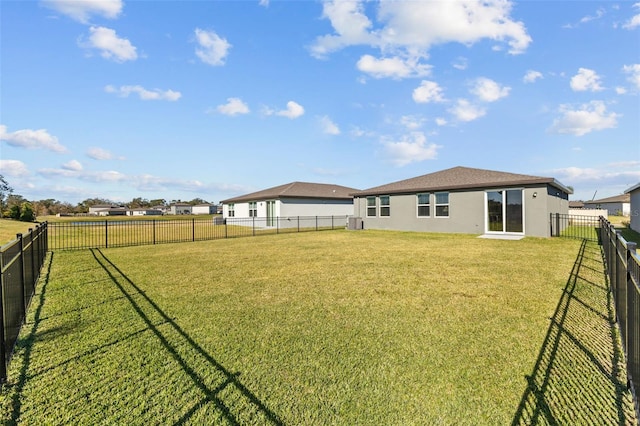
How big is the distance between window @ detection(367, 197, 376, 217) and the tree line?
36.9 metres

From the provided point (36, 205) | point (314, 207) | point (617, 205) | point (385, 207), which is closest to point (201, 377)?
point (385, 207)

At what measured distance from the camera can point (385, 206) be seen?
63.6 feet

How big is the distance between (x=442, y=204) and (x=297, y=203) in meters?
11.8

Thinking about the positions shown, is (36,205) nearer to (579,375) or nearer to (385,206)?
(385,206)

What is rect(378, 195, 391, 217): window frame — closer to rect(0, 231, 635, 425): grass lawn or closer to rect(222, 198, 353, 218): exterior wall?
rect(222, 198, 353, 218): exterior wall

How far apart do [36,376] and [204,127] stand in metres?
18.9

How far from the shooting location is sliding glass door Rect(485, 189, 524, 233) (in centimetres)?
1362

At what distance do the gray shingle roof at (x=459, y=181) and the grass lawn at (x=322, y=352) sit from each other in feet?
26.6

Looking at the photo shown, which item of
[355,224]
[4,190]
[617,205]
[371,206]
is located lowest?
[355,224]

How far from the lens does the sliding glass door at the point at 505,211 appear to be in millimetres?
13625

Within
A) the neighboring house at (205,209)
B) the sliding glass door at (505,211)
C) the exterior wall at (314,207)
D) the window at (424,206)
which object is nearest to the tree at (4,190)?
the neighboring house at (205,209)

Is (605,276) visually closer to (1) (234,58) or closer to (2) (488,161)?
(1) (234,58)

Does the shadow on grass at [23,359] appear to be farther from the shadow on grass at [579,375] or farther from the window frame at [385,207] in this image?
the window frame at [385,207]

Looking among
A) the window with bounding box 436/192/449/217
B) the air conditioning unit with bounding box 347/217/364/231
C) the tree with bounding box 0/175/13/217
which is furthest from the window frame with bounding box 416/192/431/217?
the tree with bounding box 0/175/13/217
